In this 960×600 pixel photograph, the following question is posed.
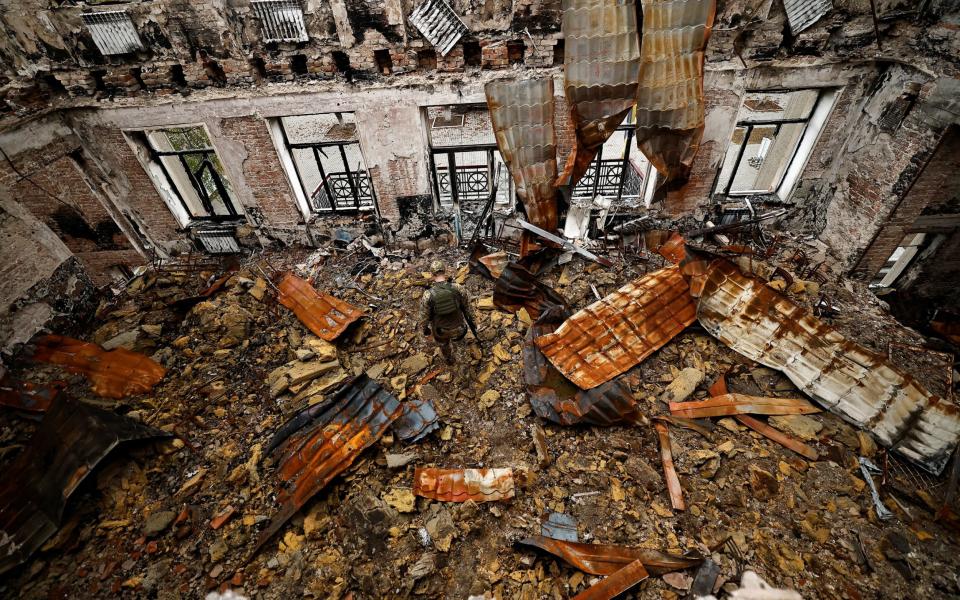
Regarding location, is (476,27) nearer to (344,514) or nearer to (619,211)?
(619,211)

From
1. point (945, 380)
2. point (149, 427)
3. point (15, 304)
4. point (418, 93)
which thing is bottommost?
point (945, 380)

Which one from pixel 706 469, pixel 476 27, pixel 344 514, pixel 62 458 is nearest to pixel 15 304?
pixel 62 458

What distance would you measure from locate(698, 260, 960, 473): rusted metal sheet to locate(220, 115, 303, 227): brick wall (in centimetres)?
801

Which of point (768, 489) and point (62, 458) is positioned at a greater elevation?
point (62, 458)

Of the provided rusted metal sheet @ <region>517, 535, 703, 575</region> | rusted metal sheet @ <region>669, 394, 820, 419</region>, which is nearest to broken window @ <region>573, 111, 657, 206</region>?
rusted metal sheet @ <region>669, 394, 820, 419</region>

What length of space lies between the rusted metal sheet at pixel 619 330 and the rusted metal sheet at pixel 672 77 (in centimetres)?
206

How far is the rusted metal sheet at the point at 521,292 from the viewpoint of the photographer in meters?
7.23

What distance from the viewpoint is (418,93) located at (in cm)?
720

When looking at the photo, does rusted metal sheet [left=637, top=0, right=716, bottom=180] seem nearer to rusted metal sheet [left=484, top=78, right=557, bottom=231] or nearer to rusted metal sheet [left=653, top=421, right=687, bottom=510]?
rusted metal sheet [left=484, top=78, right=557, bottom=231]

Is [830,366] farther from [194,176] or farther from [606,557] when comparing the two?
[194,176]

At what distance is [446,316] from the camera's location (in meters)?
6.29

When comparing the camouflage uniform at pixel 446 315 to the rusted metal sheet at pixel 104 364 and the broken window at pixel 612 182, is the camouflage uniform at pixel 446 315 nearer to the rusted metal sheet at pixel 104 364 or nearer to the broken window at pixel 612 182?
the broken window at pixel 612 182

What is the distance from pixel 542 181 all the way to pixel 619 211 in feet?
7.51

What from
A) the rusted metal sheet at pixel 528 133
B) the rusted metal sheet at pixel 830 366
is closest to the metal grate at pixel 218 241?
the rusted metal sheet at pixel 528 133
